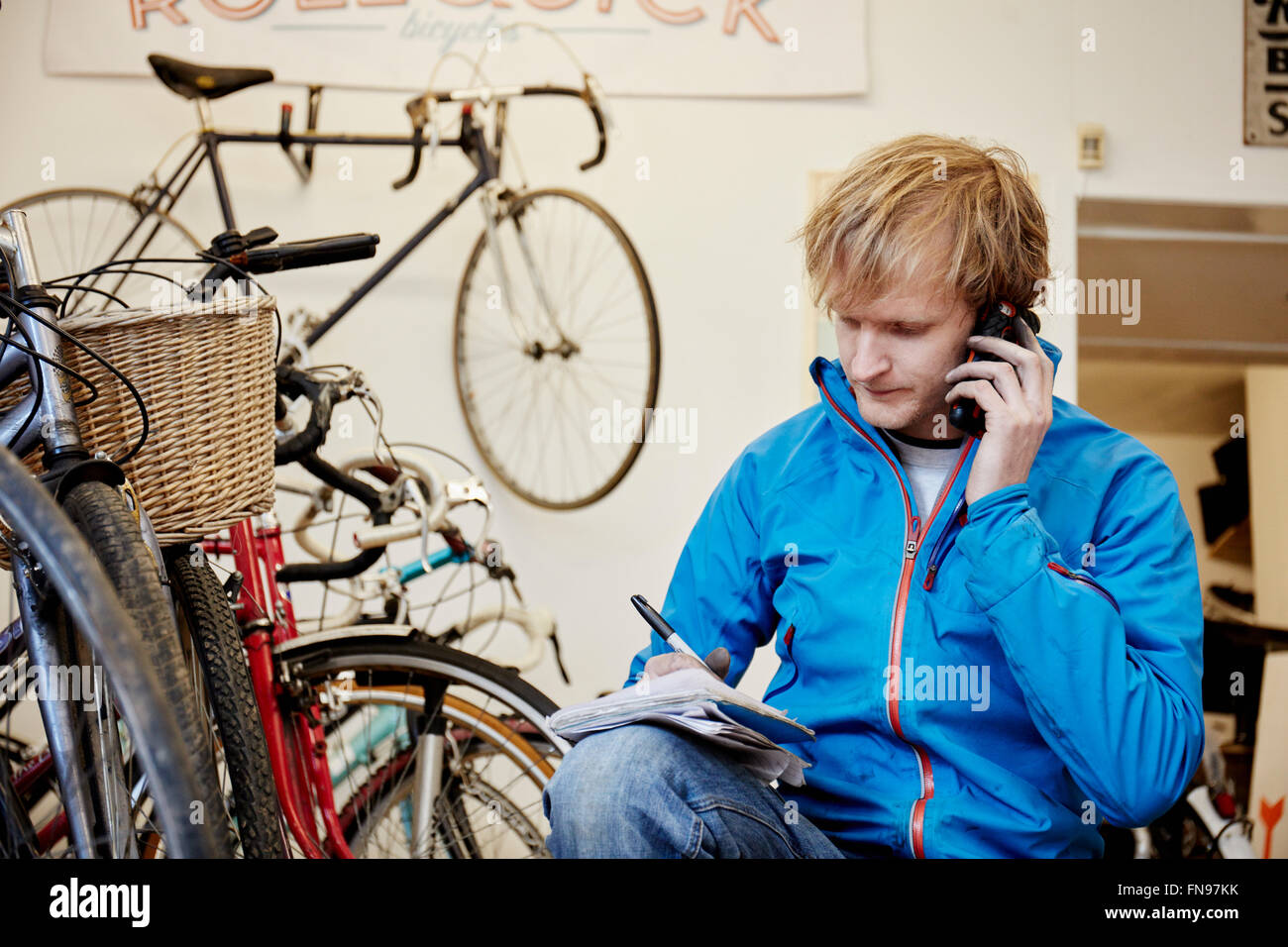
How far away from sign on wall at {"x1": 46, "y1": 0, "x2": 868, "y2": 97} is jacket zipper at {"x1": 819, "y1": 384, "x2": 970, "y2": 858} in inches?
54.8

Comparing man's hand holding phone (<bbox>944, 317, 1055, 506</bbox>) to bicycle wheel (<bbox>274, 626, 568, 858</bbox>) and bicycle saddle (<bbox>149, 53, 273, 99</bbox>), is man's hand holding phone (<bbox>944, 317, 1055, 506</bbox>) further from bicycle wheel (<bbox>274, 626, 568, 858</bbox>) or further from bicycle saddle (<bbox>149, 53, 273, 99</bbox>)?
bicycle saddle (<bbox>149, 53, 273, 99</bbox>)

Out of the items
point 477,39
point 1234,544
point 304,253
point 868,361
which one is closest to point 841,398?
point 868,361

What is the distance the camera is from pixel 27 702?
2.29 meters

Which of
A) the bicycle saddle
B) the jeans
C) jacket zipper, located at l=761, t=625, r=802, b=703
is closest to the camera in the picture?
the jeans

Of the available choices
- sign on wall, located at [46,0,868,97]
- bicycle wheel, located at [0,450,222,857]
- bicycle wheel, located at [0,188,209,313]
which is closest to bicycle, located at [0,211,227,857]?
bicycle wheel, located at [0,450,222,857]

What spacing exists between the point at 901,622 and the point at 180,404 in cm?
79

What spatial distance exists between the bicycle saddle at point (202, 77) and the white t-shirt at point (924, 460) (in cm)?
143

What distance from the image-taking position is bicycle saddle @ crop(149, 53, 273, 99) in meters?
1.99

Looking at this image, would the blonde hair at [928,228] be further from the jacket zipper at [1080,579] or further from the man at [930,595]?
the jacket zipper at [1080,579]

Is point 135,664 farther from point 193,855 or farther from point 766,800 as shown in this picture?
point 766,800

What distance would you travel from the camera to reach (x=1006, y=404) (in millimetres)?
1139

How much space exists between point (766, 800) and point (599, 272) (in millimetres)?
1485
